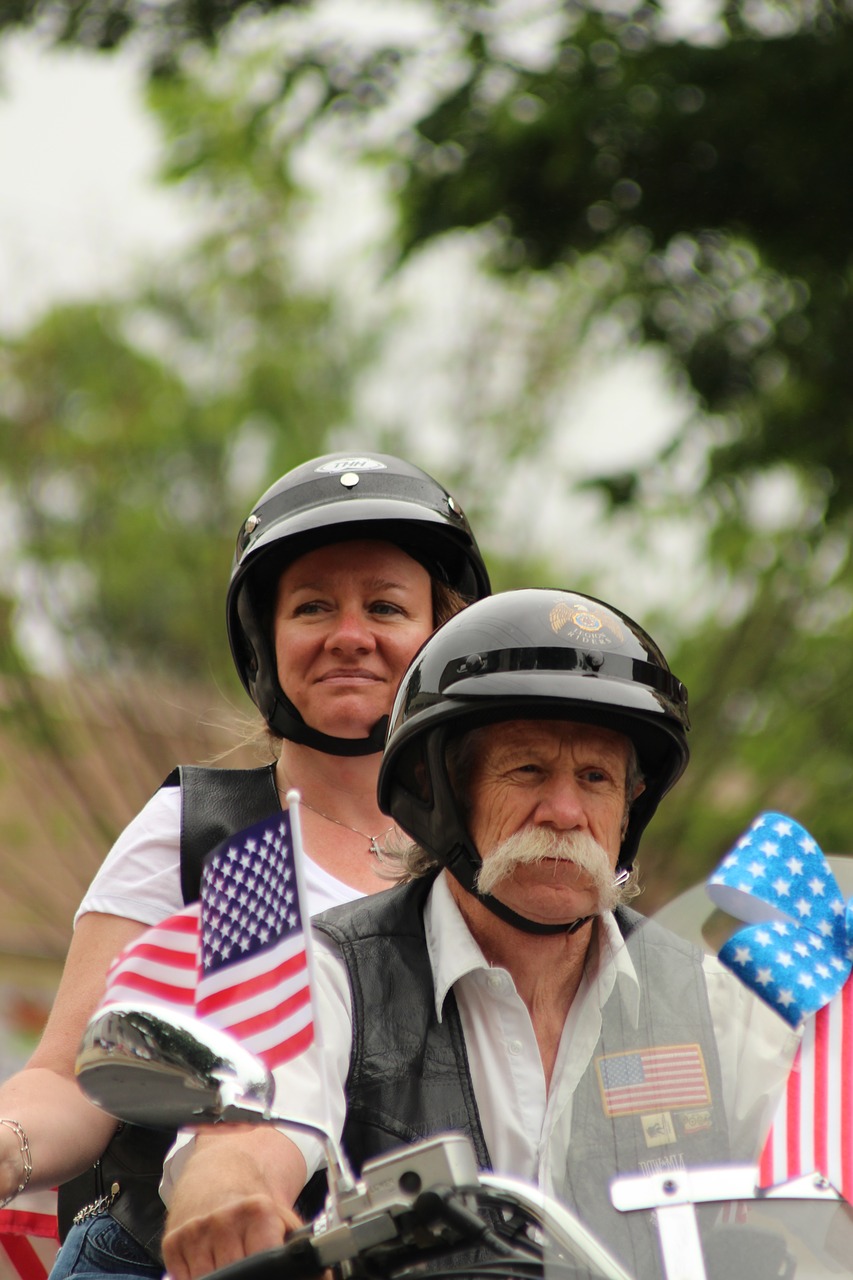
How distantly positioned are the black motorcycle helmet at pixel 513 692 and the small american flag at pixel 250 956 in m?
0.66

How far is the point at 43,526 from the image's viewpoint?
1142 centimetres

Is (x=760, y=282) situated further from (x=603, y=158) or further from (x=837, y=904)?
(x=837, y=904)

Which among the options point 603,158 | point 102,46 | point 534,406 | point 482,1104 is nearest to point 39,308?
point 534,406

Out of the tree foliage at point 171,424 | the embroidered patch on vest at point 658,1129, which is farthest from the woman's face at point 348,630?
the tree foliage at point 171,424

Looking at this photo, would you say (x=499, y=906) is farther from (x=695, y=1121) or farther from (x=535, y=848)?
(x=695, y=1121)

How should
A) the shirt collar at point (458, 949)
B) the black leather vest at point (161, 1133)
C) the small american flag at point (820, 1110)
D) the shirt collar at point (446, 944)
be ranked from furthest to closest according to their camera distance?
the black leather vest at point (161, 1133) < the shirt collar at point (446, 944) < the shirt collar at point (458, 949) < the small american flag at point (820, 1110)

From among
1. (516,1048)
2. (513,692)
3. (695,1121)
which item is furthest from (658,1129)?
(513,692)

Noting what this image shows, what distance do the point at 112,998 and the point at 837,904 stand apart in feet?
3.13

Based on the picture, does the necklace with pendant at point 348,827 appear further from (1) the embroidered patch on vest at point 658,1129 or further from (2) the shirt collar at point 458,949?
(1) the embroidered patch on vest at point 658,1129

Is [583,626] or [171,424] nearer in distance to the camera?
[583,626]

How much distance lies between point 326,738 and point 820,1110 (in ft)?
5.74

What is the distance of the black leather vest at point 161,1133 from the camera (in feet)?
9.58

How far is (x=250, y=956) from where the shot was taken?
1934 millimetres

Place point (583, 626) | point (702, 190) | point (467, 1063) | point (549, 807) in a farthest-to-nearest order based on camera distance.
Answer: point (702, 190) → point (583, 626) → point (549, 807) → point (467, 1063)
